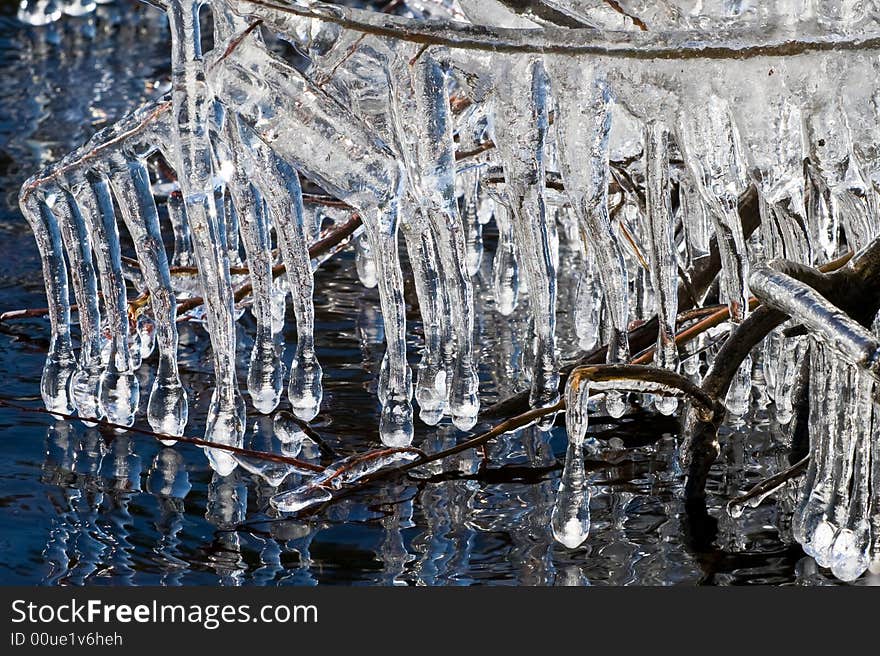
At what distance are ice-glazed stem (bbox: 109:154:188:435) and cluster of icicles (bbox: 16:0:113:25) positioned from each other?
5885 mm

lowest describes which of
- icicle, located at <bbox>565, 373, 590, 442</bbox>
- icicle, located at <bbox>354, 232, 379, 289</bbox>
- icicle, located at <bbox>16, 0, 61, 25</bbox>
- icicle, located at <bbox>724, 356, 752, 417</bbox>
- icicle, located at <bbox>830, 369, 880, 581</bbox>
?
icicle, located at <bbox>830, 369, 880, 581</bbox>

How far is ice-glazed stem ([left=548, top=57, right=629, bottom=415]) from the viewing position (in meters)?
2.63

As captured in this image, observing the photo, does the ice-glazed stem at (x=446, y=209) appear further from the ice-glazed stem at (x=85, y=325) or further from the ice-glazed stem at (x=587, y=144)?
the ice-glazed stem at (x=85, y=325)

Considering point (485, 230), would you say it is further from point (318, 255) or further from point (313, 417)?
point (313, 417)

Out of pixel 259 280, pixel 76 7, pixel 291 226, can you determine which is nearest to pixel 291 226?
pixel 291 226

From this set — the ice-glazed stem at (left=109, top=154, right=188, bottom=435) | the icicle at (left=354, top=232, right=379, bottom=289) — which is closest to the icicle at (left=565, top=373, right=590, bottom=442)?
the ice-glazed stem at (left=109, top=154, right=188, bottom=435)

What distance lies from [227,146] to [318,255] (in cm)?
90

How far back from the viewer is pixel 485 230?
4.89 meters

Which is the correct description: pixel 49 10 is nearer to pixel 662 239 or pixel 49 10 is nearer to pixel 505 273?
pixel 505 273

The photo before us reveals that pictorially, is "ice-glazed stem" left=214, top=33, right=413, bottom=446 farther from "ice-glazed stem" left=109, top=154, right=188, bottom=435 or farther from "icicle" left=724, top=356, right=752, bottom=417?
"icicle" left=724, top=356, right=752, bottom=417

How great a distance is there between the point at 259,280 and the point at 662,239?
29.7 inches

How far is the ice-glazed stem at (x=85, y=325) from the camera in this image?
10.1 ft

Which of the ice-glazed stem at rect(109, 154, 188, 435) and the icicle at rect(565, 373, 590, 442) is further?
the ice-glazed stem at rect(109, 154, 188, 435)

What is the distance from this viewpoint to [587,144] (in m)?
2.66
